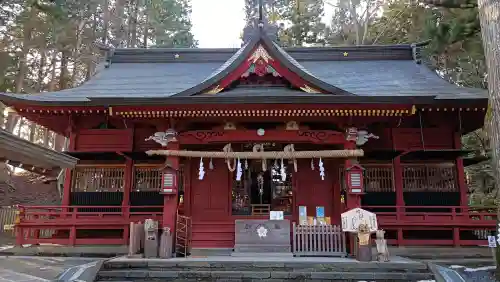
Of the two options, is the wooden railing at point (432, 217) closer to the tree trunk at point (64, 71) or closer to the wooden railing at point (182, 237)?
the wooden railing at point (182, 237)

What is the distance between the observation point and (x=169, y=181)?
9.63m

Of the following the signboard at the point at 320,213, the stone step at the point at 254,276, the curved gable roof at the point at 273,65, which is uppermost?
the curved gable roof at the point at 273,65

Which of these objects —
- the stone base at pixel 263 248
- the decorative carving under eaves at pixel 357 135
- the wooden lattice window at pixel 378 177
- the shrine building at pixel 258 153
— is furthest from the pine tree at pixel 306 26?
the stone base at pixel 263 248

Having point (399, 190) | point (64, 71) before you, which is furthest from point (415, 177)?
point (64, 71)

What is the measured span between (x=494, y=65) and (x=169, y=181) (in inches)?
308

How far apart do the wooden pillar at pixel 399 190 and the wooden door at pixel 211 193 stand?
5078 mm

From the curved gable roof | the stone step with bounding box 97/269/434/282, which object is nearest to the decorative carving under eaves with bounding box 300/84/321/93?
the curved gable roof

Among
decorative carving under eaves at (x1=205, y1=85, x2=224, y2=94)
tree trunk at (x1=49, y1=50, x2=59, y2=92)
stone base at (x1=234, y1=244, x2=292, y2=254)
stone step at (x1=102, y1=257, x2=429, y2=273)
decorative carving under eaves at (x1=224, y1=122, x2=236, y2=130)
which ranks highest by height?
tree trunk at (x1=49, y1=50, x2=59, y2=92)

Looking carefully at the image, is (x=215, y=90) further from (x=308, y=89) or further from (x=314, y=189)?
(x=314, y=189)

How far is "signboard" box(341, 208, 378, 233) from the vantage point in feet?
28.8

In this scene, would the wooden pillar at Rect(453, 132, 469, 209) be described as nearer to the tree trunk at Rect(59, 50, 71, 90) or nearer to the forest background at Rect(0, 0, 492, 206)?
the forest background at Rect(0, 0, 492, 206)

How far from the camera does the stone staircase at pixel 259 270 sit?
7.92 m

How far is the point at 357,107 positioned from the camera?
919 centimetres

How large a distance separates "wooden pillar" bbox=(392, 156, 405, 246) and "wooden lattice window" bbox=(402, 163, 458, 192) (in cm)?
30
